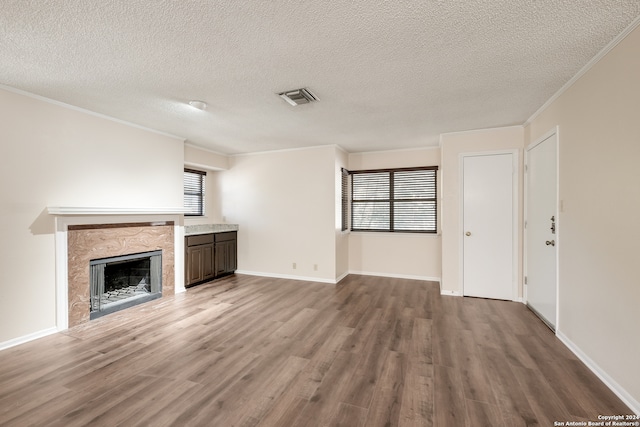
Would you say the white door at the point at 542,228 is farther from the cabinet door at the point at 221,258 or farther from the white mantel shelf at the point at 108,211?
the cabinet door at the point at 221,258

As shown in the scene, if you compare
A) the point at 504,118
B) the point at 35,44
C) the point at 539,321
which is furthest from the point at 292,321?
the point at 504,118

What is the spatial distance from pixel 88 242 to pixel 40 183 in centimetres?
80

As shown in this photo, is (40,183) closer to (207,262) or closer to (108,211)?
(108,211)

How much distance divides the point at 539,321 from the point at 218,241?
5.07m

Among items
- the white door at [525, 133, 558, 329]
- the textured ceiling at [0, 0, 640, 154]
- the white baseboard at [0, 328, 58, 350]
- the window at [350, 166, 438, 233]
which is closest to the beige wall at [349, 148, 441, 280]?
the window at [350, 166, 438, 233]

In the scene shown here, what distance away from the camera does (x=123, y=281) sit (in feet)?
12.9

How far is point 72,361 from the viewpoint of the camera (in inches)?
97.2

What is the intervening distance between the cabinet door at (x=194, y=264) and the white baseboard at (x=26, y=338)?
1.85 m

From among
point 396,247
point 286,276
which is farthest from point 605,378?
point 286,276

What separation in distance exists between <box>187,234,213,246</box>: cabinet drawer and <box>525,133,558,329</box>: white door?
5.06 m

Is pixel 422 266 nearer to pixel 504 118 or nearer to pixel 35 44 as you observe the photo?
pixel 504 118

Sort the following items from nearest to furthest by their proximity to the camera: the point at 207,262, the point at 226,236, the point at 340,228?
the point at 207,262 < the point at 340,228 < the point at 226,236

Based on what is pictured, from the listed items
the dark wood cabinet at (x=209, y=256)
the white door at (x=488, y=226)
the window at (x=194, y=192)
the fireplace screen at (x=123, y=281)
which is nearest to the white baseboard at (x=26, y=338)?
the fireplace screen at (x=123, y=281)

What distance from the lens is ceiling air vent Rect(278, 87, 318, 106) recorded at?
2.81 m
